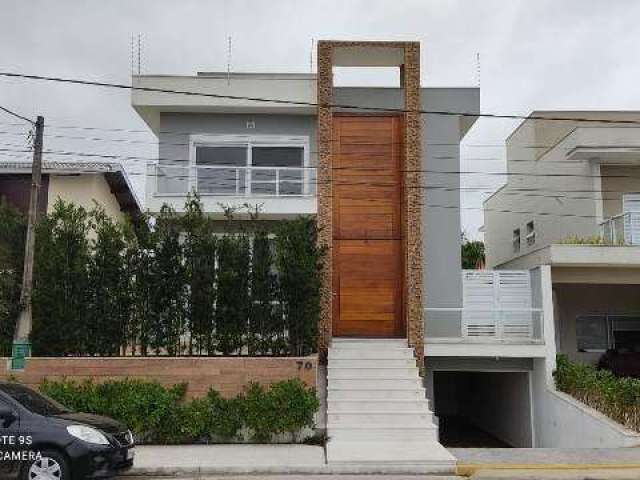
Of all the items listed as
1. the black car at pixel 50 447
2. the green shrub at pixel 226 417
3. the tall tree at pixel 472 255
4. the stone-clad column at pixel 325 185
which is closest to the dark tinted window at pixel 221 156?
the stone-clad column at pixel 325 185

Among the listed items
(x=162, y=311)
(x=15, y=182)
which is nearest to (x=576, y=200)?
(x=162, y=311)

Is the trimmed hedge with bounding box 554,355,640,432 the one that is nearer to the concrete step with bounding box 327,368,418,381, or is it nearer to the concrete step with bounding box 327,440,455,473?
the concrete step with bounding box 327,368,418,381

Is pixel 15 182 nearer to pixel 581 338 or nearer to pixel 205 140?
pixel 205 140

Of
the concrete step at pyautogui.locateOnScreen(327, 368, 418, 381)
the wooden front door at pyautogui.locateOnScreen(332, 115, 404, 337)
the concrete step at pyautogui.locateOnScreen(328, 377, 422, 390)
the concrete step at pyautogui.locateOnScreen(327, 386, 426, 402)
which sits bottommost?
the concrete step at pyautogui.locateOnScreen(327, 386, 426, 402)

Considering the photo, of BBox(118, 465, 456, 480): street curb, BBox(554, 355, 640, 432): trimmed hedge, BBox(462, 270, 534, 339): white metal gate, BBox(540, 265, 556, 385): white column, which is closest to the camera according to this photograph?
BBox(118, 465, 456, 480): street curb

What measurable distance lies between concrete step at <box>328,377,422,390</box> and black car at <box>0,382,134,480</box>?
5369 millimetres

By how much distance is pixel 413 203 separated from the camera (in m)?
15.7

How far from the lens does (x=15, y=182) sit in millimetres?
23703

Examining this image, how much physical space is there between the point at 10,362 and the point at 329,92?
874cm

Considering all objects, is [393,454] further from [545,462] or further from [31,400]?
[31,400]

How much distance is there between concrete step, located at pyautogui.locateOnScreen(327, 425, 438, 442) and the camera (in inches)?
466

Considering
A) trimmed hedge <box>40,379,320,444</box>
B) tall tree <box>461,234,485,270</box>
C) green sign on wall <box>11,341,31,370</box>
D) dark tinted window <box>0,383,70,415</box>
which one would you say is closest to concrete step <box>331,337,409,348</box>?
trimmed hedge <box>40,379,320,444</box>

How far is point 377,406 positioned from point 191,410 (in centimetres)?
332

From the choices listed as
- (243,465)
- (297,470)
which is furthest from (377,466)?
(243,465)
